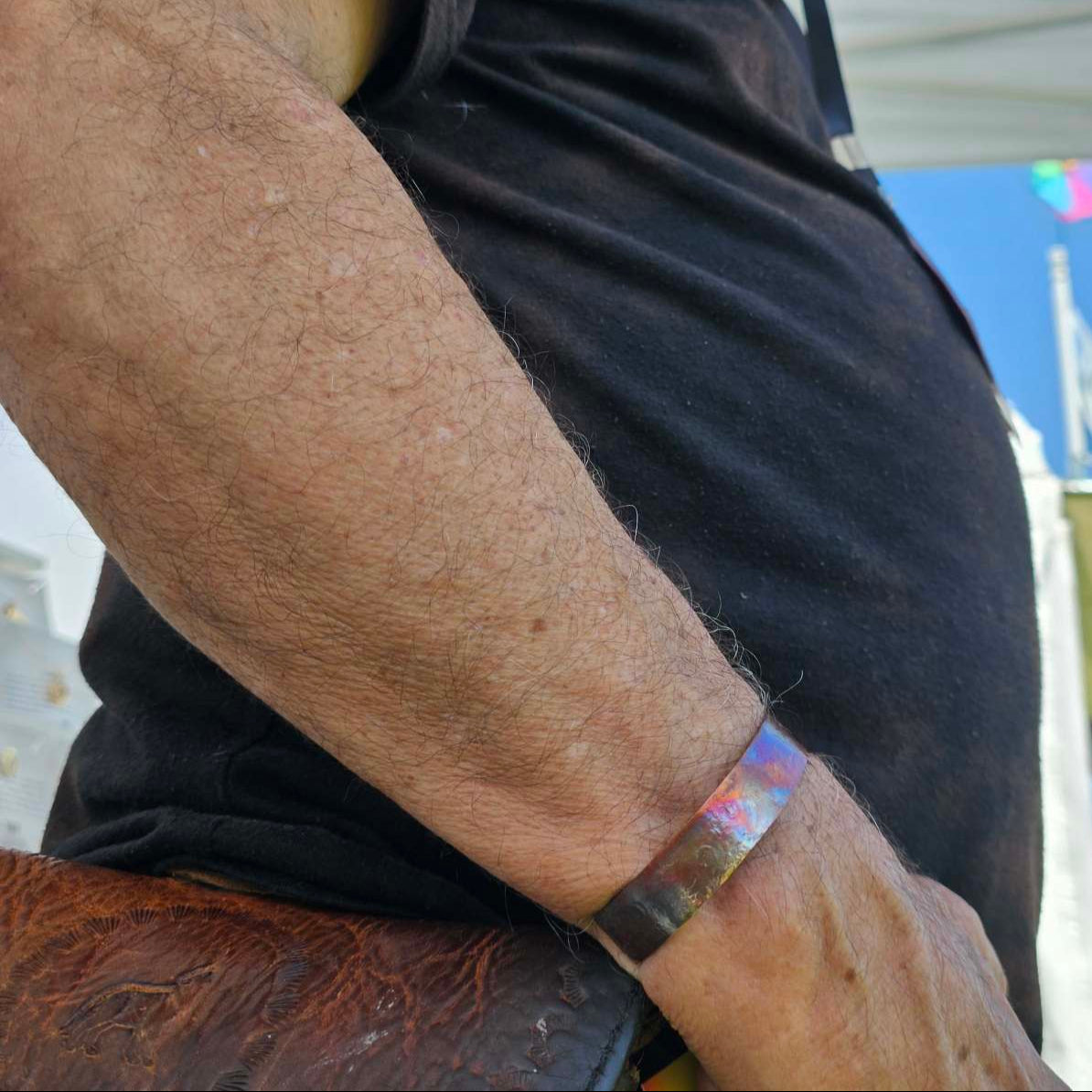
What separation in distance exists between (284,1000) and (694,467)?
1.37ft

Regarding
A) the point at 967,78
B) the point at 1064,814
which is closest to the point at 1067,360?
the point at 967,78

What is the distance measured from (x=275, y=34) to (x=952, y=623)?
63cm

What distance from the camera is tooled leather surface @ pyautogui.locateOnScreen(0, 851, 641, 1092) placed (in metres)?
0.49

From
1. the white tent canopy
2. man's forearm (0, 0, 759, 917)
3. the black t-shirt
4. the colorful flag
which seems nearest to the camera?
man's forearm (0, 0, 759, 917)

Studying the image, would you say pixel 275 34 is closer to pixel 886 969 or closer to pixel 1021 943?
pixel 886 969

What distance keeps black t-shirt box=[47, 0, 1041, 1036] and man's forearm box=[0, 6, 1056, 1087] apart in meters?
0.14

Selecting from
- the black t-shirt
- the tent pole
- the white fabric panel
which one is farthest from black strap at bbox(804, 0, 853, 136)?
the tent pole

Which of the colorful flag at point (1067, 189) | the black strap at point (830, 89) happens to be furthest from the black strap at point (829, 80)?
the colorful flag at point (1067, 189)

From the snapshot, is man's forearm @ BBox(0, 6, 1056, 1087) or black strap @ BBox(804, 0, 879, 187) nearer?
man's forearm @ BBox(0, 6, 1056, 1087)

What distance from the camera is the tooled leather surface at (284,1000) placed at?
1.60 ft

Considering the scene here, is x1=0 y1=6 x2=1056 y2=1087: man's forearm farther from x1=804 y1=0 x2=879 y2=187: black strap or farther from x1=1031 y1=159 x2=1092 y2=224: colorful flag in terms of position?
x1=1031 y1=159 x2=1092 y2=224: colorful flag

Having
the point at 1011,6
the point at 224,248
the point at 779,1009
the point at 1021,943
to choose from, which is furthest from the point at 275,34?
the point at 1011,6

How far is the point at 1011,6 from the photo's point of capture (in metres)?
1.69

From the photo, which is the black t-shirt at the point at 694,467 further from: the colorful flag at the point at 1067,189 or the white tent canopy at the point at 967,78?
the colorful flag at the point at 1067,189
